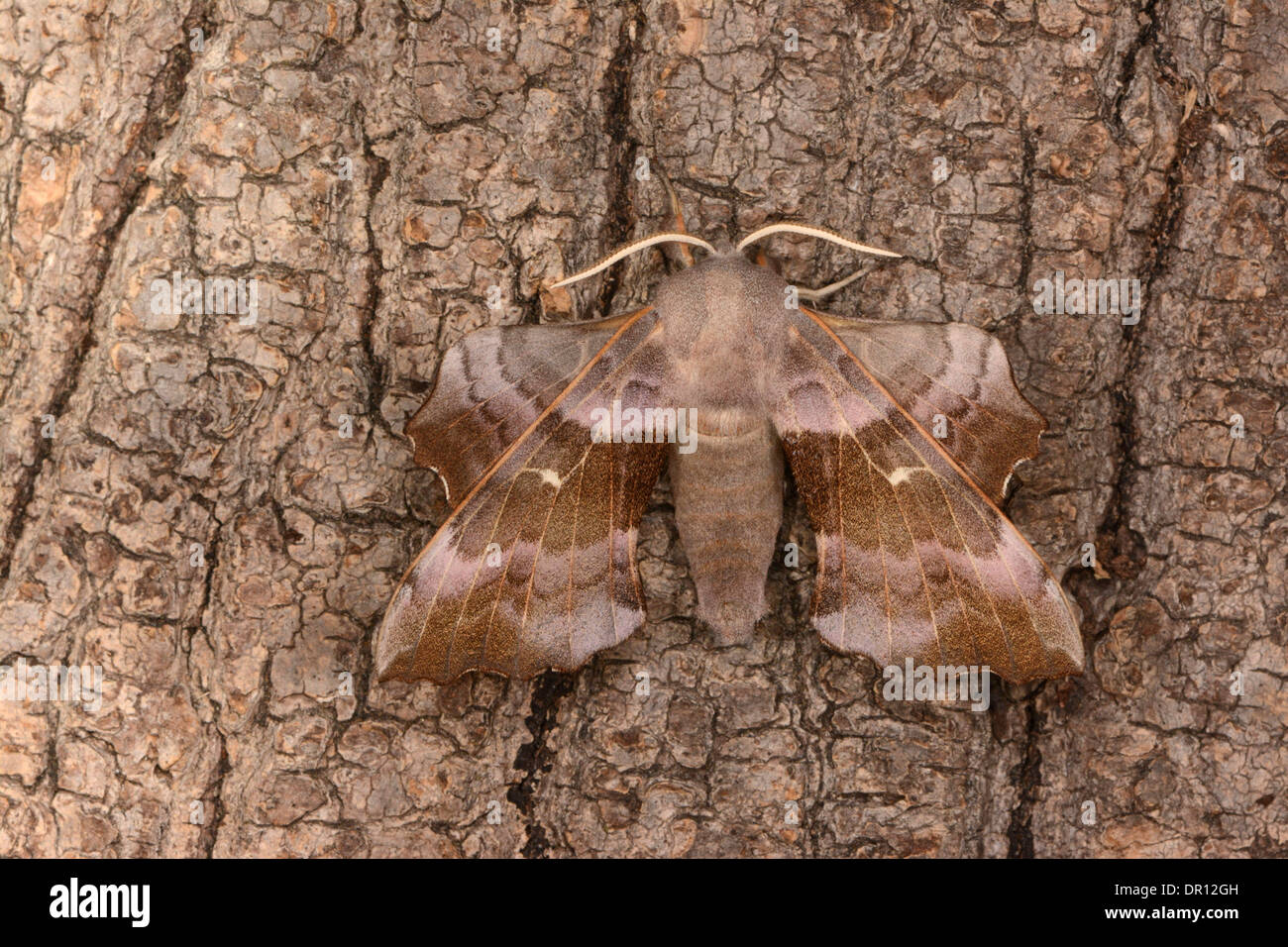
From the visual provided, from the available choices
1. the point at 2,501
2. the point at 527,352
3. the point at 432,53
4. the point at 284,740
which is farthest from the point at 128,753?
the point at 432,53

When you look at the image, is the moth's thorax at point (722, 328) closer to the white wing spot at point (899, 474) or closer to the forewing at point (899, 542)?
the forewing at point (899, 542)

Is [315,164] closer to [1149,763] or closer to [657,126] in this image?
[657,126]

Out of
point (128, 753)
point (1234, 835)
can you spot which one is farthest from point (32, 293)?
point (1234, 835)

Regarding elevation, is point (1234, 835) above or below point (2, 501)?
below

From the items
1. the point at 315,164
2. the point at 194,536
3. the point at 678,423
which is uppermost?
the point at 315,164

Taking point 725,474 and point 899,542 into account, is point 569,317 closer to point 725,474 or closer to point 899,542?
point 725,474

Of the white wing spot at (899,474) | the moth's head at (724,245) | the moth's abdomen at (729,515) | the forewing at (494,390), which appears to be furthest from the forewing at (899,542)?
the forewing at (494,390)

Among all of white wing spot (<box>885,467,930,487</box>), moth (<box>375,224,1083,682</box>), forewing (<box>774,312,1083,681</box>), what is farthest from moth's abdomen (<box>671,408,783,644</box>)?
white wing spot (<box>885,467,930,487</box>)

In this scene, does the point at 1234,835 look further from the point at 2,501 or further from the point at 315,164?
the point at 2,501
